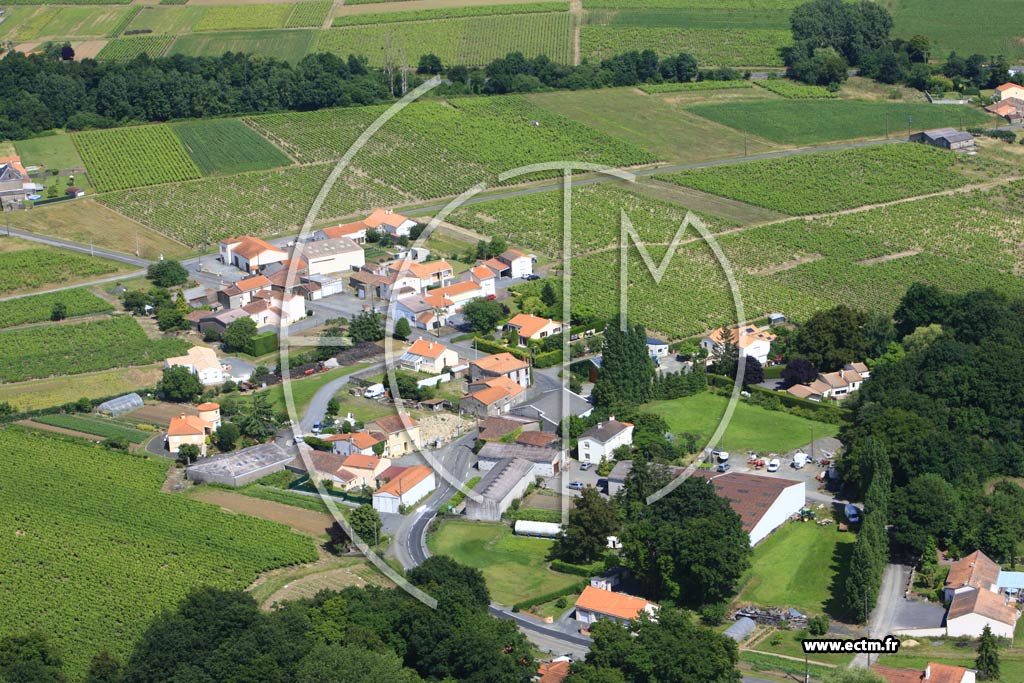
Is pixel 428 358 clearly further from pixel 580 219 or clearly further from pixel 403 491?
pixel 580 219

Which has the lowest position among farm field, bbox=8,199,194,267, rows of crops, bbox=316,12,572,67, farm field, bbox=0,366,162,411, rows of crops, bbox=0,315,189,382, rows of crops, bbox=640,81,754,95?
farm field, bbox=0,366,162,411

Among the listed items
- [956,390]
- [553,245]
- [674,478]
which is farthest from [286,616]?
[553,245]

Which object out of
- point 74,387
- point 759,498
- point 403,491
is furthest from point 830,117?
point 403,491

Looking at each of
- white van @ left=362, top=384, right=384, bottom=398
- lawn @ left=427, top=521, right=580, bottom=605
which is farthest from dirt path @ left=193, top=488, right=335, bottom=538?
white van @ left=362, top=384, right=384, bottom=398

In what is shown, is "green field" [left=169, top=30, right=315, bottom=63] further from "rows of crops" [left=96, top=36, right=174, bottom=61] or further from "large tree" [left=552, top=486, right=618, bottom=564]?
"large tree" [left=552, top=486, right=618, bottom=564]

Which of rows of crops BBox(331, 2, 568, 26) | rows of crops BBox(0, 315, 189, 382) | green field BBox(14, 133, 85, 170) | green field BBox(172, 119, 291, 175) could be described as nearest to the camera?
rows of crops BBox(0, 315, 189, 382)

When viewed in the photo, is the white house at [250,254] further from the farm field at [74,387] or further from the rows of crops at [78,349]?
the farm field at [74,387]

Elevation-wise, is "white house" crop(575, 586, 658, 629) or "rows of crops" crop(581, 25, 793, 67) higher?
"rows of crops" crop(581, 25, 793, 67)

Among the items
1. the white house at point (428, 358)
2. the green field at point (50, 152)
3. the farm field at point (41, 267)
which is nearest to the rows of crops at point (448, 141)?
the green field at point (50, 152)
